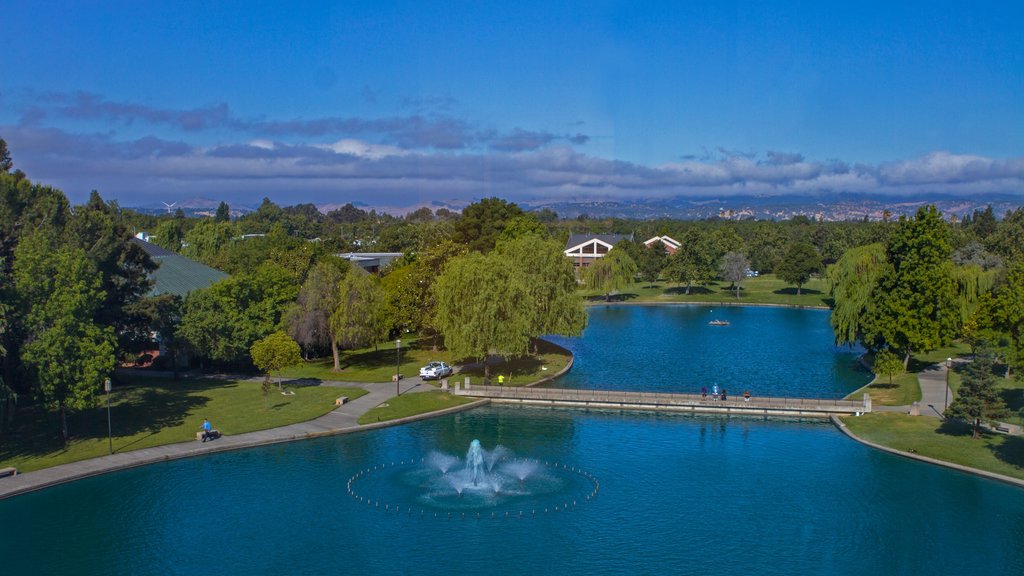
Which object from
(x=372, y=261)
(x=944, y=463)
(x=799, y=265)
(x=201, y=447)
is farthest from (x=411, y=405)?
(x=799, y=265)

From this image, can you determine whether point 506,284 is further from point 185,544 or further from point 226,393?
point 185,544

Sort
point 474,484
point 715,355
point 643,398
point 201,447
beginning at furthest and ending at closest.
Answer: point 715,355
point 643,398
point 201,447
point 474,484

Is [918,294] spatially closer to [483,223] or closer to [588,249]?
[483,223]

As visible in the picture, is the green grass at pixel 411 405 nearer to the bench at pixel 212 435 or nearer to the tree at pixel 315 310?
the bench at pixel 212 435

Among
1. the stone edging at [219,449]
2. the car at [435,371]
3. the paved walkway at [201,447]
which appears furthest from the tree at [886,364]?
the paved walkway at [201,447]

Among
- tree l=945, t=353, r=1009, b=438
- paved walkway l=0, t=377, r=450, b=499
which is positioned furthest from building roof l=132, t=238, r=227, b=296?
tree l=945, t=353, r=1009, b=438

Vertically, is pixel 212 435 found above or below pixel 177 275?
below
